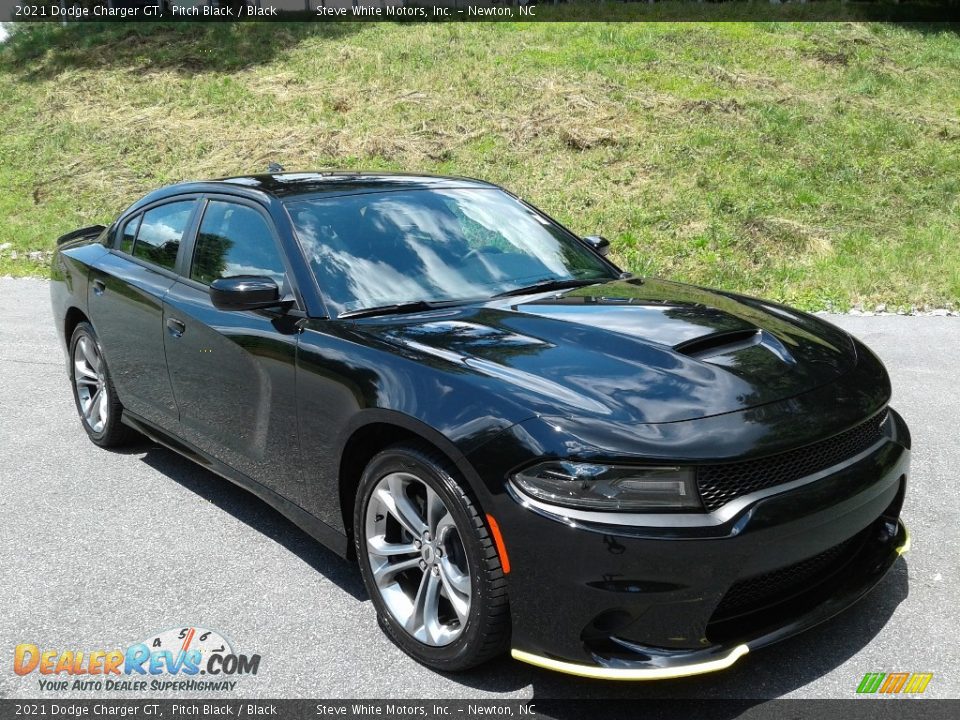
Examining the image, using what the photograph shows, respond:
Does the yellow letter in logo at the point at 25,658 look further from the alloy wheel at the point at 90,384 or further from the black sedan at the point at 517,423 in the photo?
the alloy wheel at the point at 90,384

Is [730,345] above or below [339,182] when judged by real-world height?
below

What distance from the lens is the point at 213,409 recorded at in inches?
158

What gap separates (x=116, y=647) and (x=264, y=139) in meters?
16.1

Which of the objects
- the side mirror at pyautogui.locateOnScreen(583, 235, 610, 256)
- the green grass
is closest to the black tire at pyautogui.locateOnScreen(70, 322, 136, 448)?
the side mirror at pyautogui.locateOnScreen(583, 235, 610, 256)

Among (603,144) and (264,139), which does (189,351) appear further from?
(264,139)

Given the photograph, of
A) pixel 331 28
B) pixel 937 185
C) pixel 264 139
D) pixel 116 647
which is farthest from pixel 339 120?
pixel 116 647

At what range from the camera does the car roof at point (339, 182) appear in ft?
13.6

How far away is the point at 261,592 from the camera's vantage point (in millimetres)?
3648

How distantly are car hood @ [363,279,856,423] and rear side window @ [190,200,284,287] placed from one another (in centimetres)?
77

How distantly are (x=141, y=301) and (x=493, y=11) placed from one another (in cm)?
2277

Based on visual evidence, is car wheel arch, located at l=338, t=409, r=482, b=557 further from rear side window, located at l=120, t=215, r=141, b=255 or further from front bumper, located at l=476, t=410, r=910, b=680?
rear side window, located at l=120, t=215, r=141, b=255

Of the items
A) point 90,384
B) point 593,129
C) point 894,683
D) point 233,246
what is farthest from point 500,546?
point 593,129

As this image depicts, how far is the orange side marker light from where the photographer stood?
264 cm

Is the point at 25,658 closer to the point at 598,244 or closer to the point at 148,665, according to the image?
the point at 148,665
